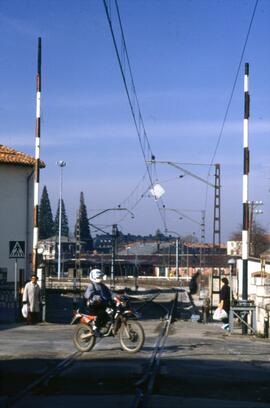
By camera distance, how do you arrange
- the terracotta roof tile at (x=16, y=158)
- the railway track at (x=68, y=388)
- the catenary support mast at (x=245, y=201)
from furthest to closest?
the terracotta roof tile at (x=16, y=158) → the catenary support mast at (x=245, y=201) → the railway track at (x=68, y=388)

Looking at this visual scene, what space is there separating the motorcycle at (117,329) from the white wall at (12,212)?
3032cm

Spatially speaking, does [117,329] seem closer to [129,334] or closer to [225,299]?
[129,334]

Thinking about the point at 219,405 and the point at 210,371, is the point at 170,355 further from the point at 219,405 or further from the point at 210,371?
the point at 219,405

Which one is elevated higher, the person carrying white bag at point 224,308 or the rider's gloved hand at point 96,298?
→ the rider's gloved hand at point 96,298

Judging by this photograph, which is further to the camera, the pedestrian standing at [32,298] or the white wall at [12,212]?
the white wall at [12,212]

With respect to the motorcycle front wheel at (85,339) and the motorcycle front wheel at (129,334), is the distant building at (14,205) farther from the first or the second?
the motorcycle front wheel at (129,334)

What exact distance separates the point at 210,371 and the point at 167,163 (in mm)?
28524

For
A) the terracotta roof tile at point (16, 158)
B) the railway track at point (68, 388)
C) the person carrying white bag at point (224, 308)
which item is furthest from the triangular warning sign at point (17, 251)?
the terracotta roof tile at point (16, 158)

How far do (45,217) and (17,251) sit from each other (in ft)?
413

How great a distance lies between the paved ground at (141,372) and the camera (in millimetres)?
10383

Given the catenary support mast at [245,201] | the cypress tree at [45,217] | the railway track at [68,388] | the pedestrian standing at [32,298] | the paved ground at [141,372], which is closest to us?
the railway track at [68,388]

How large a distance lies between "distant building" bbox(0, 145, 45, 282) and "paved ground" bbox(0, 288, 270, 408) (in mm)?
26473

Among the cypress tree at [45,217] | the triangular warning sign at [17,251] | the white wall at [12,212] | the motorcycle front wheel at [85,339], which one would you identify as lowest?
the motorcycle front wheel at [85,339]

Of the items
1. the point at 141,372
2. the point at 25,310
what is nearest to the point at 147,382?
the point at 141,372
